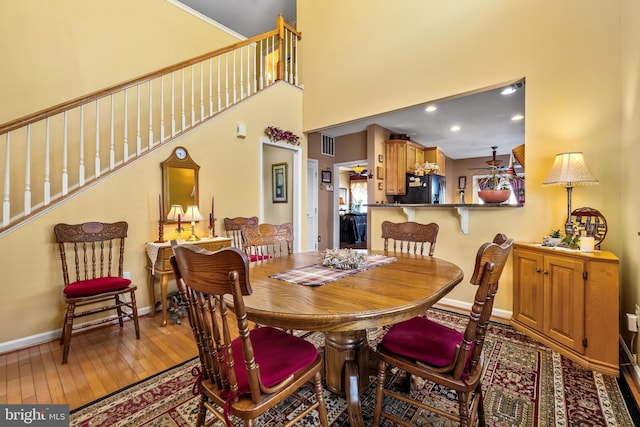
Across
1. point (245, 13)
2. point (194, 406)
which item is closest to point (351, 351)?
→ point (194, 406)

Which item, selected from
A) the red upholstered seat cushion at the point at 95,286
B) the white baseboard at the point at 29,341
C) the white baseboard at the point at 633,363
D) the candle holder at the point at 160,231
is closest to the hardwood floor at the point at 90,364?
the white baseboard at the point at 29,341

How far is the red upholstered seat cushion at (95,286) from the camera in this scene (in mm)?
2145

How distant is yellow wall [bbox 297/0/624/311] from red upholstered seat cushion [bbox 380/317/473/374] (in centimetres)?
189

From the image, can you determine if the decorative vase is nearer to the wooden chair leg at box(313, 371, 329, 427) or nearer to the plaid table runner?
the plaid table runner

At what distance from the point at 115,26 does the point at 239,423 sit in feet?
15.6

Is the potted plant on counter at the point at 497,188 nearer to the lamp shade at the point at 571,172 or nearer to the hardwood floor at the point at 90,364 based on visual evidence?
the lamp shade at the point at 571,172

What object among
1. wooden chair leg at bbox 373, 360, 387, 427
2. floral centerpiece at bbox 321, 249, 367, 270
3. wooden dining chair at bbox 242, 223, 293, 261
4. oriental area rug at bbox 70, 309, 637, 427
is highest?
wooden dining chair at bbox 242, 223, 293, 261

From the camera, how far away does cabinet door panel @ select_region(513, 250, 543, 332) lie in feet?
7.54

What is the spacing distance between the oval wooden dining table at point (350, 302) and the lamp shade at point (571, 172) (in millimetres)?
1314

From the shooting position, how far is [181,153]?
10.5ft

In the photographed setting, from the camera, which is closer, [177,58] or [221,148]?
[221,148]

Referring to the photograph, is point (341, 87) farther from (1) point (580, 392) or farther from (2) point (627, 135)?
(1) point (580, 392)

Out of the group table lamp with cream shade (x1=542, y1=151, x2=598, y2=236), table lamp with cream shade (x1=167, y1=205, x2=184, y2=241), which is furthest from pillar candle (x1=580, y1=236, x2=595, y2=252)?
table lamp with cream shade (x1=167, y1=205, x2=184, y2=241)

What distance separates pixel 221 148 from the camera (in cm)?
361
